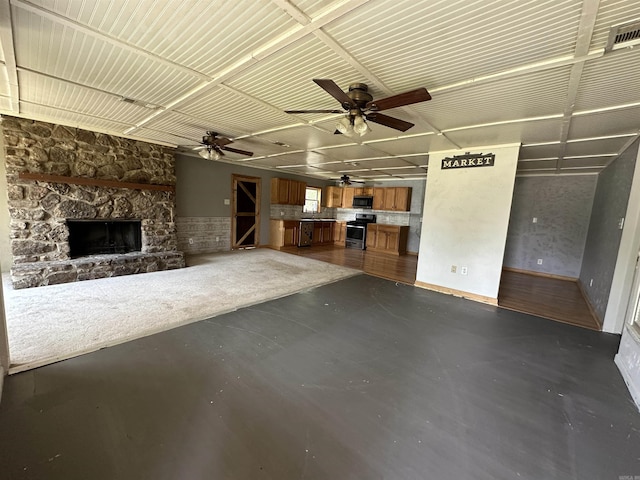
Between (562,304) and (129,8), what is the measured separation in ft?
20.3

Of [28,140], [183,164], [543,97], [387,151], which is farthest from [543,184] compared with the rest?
[28,140]

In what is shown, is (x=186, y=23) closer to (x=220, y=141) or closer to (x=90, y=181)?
(x=220, y=141)

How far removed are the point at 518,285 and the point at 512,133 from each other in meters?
3.25

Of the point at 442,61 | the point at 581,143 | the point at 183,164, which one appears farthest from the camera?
the point at 183,164

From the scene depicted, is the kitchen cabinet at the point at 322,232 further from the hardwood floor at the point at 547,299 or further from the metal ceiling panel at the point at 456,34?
the metal ceiling panel at the point at 456,34

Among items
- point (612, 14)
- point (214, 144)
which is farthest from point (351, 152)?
point (612, 14)

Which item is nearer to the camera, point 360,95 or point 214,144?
point 360,95

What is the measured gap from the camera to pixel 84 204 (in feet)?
14.2

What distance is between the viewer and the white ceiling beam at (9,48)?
165cm

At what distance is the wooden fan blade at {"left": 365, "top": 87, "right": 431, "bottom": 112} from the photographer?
6.66ft

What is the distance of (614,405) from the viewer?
193 cm

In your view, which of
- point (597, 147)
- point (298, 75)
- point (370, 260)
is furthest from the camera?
point (370, 260)

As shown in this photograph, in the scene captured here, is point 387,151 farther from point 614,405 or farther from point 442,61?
point 614,405

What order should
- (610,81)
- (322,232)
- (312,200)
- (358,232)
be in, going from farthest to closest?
(312,200) → (322,232) → (358,232) → (610,81)
